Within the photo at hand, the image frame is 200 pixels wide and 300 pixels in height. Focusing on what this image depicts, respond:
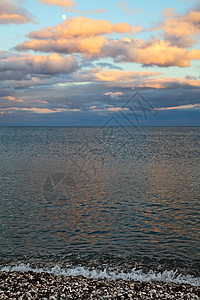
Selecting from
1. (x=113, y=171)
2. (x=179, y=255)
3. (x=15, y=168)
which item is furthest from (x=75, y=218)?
(x=15, y=168)

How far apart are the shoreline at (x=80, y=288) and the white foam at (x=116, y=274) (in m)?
0.54

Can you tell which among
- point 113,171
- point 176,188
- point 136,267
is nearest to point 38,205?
point 136,267

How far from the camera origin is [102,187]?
3900cm

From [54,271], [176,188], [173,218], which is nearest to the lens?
[54,271]

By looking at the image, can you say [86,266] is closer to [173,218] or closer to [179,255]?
[179,255]

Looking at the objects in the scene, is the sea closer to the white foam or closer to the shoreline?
the white foam

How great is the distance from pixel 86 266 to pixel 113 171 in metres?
33.5

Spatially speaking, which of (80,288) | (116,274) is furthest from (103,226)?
(80,288)

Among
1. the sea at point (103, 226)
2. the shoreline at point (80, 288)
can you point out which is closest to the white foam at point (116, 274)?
the sea at point (103, 226)

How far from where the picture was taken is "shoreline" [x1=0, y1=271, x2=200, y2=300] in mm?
14281

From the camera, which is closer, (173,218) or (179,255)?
(179,255)

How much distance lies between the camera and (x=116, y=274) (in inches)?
677

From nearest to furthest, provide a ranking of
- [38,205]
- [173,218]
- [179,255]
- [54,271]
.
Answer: [54,271] < [179,255] < [173,218] < [38,205]

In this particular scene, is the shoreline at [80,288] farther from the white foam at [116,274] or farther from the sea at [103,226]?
the sea at [103,226]
